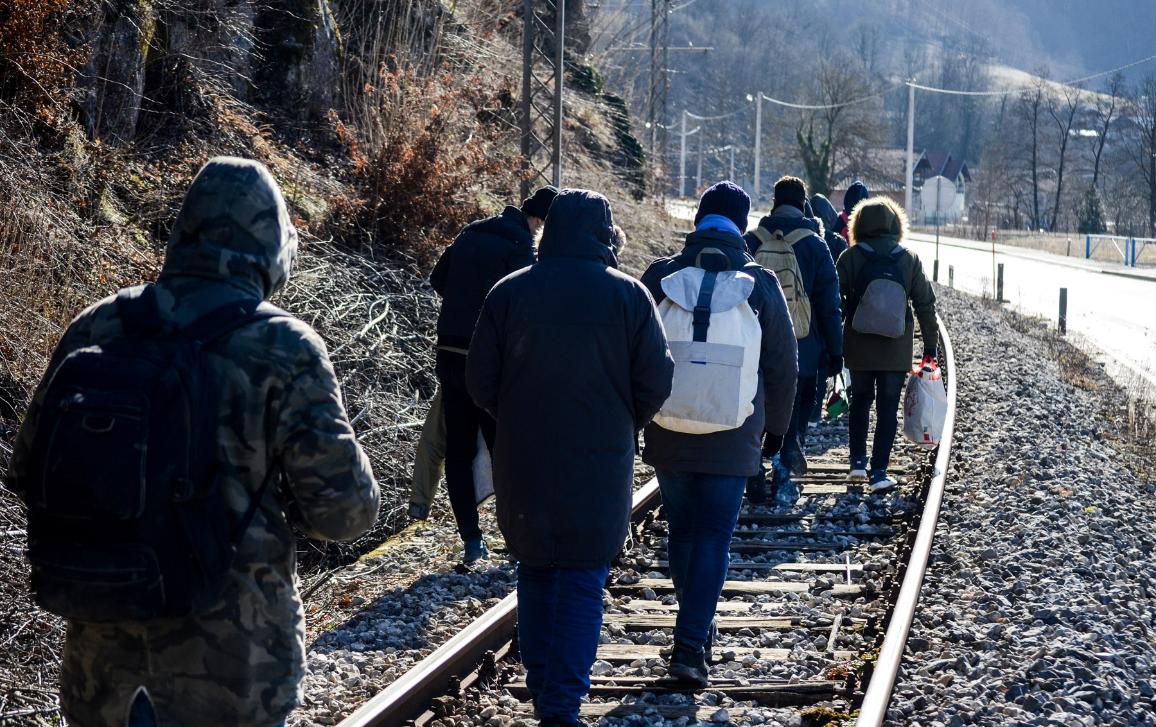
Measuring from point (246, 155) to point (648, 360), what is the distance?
942 centimetres

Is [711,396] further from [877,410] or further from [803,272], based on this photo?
[877,410]

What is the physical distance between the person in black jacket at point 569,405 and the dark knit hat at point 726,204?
1.05m

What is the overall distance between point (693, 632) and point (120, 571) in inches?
122

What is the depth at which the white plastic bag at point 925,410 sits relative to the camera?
374 inches

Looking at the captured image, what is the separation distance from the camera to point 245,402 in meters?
2.96

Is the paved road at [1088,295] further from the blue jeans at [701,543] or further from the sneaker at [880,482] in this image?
the blue jeans at [701,543]

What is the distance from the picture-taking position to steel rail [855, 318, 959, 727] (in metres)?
4.98

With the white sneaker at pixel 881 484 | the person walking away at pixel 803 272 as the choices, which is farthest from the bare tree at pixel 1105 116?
the person walking away at pixel 803 272

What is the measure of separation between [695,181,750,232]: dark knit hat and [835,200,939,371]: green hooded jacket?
3.46 m

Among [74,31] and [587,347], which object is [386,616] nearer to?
[587,347]

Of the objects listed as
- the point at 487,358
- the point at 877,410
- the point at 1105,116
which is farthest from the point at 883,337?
the point at 1105,116

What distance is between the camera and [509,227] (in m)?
6.88

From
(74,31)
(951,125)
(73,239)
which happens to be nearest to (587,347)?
(73,239)

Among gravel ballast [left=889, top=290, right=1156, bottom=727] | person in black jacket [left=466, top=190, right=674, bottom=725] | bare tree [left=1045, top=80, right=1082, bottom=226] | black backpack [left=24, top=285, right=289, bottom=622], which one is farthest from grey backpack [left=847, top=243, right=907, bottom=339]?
bare tree [left=1045, top=80, right=1082, bottom=226]
